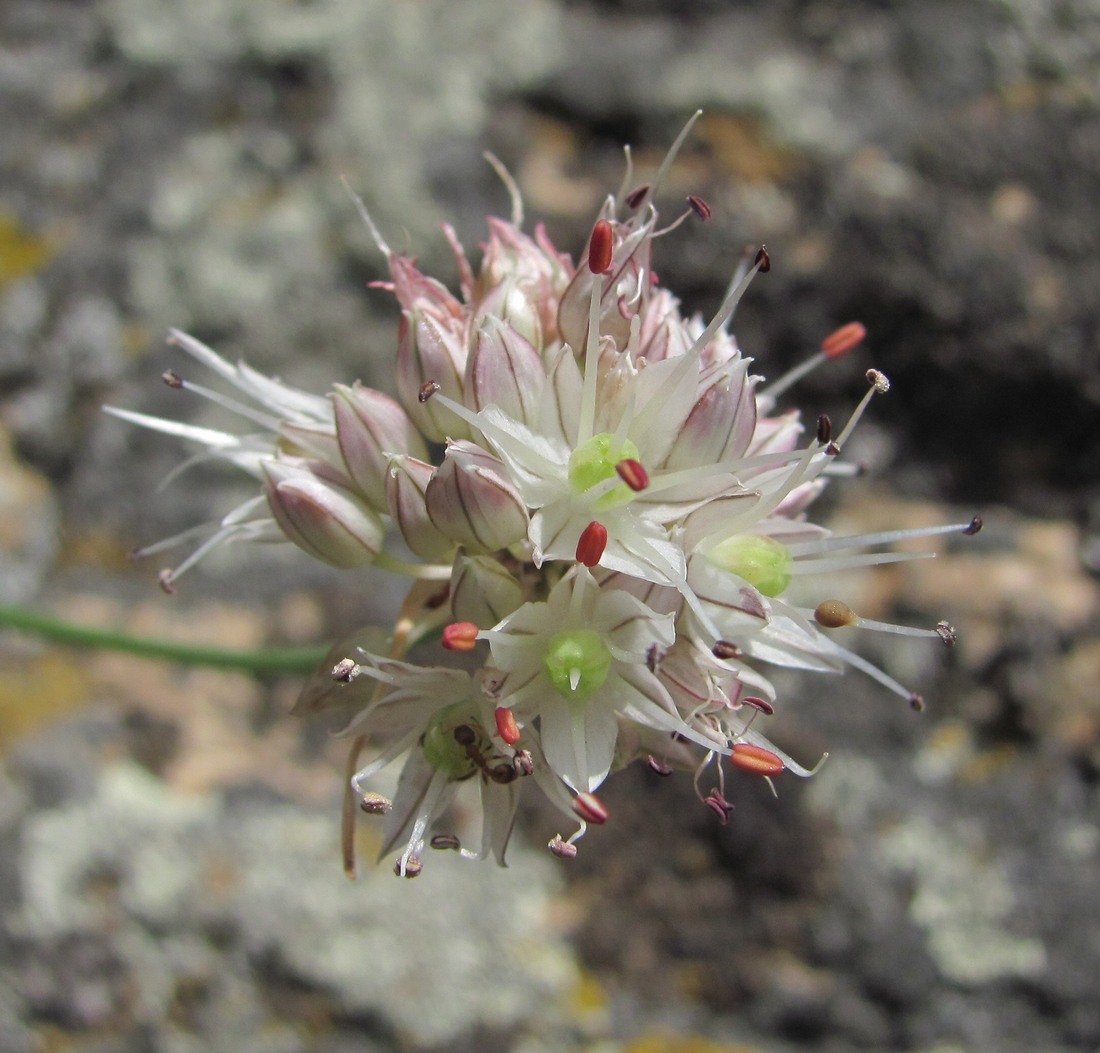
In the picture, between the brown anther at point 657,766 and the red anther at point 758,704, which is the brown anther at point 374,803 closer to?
the brown anther at point 657,766

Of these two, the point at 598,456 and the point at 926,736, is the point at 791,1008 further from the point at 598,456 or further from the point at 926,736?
the point at 598,456

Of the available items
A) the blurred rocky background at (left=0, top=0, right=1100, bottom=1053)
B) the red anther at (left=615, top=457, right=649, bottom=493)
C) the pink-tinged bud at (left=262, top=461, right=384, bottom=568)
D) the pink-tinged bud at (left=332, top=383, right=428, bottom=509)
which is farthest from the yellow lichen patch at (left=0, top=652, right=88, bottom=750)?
the red anther at (left=615, top=457, right=649, bottom=493)

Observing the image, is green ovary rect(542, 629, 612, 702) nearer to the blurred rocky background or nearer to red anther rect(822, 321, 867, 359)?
red anther rect(822, 321, 867, 359)

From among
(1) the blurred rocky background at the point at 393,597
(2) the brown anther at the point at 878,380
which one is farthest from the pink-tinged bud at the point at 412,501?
(1) the blurred rocky background at the point at 393,597

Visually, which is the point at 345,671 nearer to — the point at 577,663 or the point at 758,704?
the point at 577,663

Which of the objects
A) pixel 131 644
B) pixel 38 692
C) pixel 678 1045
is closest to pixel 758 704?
pixel 678 1045

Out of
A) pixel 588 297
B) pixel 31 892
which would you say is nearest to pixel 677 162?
pixel 588 297
